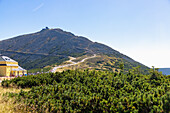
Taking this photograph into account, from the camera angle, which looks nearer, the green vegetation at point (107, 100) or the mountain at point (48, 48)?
the green vegetation at point (107, 100)

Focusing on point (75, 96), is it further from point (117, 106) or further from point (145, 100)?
point (145, 100)

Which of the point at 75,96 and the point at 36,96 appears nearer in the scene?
the point at 75,96

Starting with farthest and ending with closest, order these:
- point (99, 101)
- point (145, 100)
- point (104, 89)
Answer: point (104, 89) → point (99, 101) → point (145, 100)

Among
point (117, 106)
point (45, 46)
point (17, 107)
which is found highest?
point (45, 46)

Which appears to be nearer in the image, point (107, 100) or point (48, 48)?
point (107, 100)

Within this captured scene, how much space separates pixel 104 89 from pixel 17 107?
434 cm

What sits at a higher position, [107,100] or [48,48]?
[48,48]

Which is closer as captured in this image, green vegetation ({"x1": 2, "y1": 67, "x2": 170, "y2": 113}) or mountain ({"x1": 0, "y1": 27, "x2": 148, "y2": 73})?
green vegetation ({"x1": 2, "y1": 67, "x2": 170, "y2": 113})

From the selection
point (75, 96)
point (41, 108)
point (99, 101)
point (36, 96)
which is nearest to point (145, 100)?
point (99, 101)

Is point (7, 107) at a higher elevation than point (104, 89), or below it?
below

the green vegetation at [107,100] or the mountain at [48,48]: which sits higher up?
the mountain at [48,48]

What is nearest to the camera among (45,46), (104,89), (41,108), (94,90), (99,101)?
(99,101)

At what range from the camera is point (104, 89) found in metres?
6.66

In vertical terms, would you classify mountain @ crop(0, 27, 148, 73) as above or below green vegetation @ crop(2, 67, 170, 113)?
Result: above
